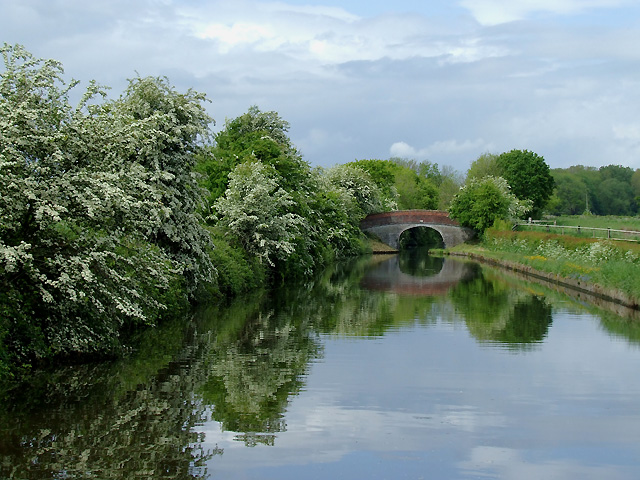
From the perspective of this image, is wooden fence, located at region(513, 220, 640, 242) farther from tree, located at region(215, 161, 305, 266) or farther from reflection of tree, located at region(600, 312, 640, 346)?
tree, located at region(215, 161, 305, 266)

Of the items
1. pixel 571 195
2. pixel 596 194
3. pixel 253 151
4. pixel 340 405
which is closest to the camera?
pixel 340 405

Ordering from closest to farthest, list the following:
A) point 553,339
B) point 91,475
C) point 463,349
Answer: point 91,475 → point 463,349 → point 553,339

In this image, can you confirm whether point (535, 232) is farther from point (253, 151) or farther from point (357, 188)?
point (357, 188)

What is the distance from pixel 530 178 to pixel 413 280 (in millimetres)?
56275

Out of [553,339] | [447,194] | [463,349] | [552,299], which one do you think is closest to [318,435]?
[463,349]

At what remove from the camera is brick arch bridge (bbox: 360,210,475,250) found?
78606mm

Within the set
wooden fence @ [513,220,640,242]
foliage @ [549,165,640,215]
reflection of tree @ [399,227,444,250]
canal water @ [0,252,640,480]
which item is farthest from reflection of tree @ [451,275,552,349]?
foliage @ [549,165,640,215]

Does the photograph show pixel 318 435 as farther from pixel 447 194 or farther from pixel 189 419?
pixel 447 194

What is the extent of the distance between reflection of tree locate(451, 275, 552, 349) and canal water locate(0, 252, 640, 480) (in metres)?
0.18

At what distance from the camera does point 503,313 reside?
26688mm

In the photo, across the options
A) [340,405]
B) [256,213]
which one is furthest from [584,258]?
[340,405]

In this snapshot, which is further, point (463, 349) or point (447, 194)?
point (447, 194)

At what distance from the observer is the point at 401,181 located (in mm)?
105188

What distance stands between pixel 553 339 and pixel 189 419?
12.1 m
